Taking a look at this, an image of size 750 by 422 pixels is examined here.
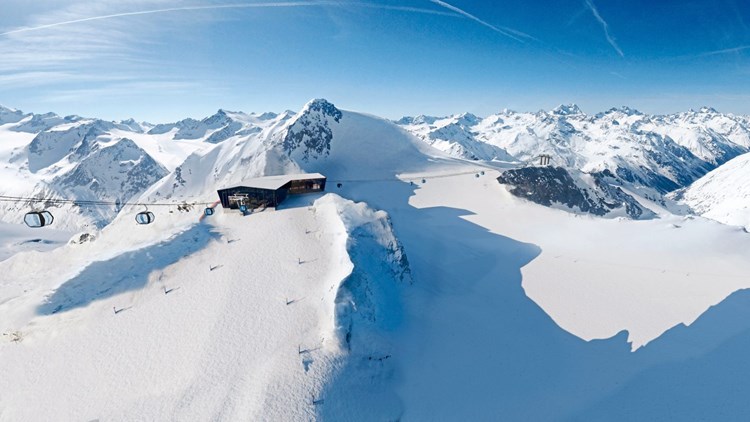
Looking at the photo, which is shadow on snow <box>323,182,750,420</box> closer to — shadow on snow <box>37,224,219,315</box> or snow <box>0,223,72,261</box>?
shadow on snow <box>37,224,219,315</box>

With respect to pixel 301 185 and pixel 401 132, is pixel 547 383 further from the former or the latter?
pixel 401 132

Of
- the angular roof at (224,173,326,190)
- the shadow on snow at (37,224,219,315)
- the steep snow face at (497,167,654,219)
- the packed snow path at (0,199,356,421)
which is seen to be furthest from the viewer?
the steep snow face at (497,167,654,219)

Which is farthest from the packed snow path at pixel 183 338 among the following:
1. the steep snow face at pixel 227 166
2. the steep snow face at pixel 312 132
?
the steep snow face at pixel 312 132

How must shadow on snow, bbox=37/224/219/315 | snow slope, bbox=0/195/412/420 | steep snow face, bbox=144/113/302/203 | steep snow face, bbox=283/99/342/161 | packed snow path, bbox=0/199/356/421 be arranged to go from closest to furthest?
packed snow path, bbox=0/199/356/421 < snow slope, bbox=0/195/412/420 < shadow on snow, bbox=37/224/219/315 < steep snow face, bbox=144/113/302/203 < steep snow face, bbox=283/99/342/161

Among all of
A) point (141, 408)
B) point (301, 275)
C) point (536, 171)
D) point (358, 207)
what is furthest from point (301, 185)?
point (536, 171)

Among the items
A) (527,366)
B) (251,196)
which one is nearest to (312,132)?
(251,196)

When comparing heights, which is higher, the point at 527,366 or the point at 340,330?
the point at 340,330

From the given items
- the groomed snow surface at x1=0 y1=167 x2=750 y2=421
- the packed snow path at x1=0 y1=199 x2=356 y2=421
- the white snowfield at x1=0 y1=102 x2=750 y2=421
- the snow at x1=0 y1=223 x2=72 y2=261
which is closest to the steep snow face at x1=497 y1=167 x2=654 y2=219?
the white snowfield at x1=0 y1=102 x2=750 y2=421

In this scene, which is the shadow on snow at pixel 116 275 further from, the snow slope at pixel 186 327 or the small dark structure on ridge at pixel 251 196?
the small dark structure on ridge at pixel 251 196

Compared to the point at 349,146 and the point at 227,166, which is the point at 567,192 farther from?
the point at 227,166
